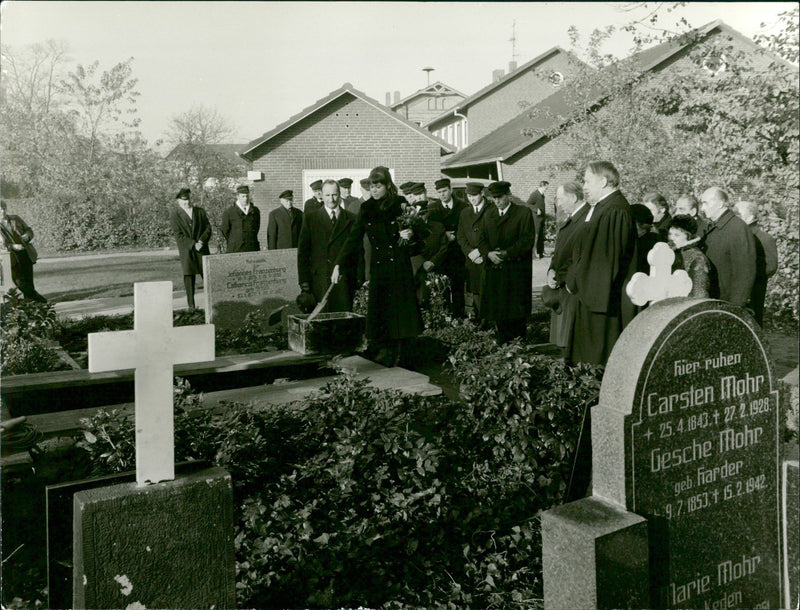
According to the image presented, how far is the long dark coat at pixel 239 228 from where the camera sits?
13.6 meters

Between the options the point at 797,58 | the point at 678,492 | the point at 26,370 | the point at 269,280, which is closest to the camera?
the point at 678,492

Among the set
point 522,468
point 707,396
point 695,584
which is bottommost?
point 695,584

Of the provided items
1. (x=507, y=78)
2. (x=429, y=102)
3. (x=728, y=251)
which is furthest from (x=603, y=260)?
(x=429, y=102)

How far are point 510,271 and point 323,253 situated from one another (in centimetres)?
290

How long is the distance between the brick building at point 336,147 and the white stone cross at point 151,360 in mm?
19671

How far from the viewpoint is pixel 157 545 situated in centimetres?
298

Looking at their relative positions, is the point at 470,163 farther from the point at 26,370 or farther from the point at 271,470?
the point at 271,470

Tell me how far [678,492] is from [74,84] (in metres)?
27.3

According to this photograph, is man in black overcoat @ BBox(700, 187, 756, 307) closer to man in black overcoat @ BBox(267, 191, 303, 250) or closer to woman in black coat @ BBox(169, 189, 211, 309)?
man in black overcoat @ BBox(267, 191, 303, 250)

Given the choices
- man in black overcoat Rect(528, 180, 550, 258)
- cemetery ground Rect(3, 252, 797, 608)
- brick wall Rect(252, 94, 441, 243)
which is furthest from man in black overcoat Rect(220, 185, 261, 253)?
man in black overcoat Rect(528, 180, 550, 258)

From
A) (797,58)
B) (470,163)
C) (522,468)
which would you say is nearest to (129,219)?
(470,163)

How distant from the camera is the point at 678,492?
3520 mm

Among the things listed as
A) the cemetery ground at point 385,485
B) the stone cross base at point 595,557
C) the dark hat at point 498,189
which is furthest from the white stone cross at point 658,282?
the dark hat at point 498,189

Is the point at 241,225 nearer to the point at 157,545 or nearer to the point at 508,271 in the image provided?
the point at 508,271
